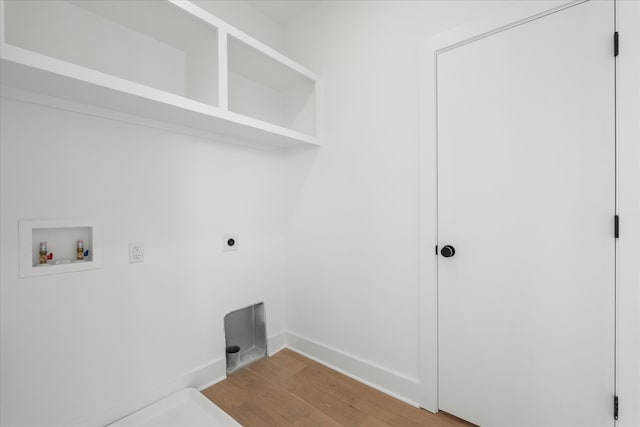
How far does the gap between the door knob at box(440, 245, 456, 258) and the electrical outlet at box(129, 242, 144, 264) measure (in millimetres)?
1644

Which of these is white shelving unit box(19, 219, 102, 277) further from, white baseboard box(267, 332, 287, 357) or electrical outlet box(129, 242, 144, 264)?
white baseboard box(267, 332, 287, 357)

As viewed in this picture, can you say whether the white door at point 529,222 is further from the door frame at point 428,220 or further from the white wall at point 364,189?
the white wall at point 364,189

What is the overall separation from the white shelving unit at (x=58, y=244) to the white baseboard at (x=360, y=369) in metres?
1.51

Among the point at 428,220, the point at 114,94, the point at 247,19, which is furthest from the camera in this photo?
the point at 247,19

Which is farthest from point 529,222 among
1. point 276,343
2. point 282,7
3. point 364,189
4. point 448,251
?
point 282,7

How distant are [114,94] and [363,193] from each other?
4.63 feet

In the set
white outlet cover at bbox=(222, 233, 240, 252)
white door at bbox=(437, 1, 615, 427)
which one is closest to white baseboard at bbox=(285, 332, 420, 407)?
white door at bbox=(437, 1, 615, 427)

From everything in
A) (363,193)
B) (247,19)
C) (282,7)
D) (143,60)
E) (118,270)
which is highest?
(282,7)

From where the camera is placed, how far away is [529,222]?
4.52 ft

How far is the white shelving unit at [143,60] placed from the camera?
1189 mm

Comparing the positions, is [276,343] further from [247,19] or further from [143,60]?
[247,19]

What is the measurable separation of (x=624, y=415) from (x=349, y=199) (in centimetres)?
160

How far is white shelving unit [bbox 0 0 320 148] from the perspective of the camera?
1.19 m

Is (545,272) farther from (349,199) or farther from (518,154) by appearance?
(349,199)
